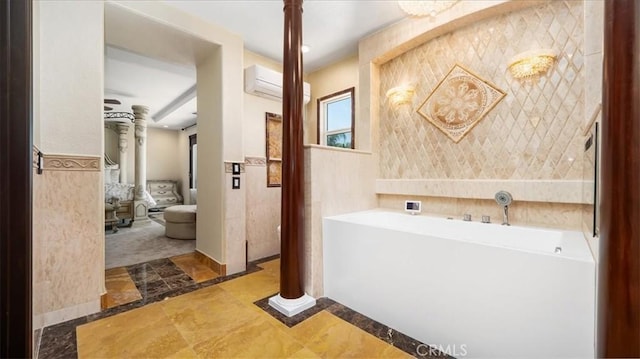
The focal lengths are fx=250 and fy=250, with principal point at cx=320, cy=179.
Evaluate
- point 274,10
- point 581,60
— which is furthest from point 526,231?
point 274,10

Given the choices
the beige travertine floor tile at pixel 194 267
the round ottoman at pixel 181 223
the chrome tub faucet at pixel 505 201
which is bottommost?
the beige travertine floor tile at pixel 194 267

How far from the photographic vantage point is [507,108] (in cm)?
215

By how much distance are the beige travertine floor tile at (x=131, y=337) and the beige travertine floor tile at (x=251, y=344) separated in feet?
0.57

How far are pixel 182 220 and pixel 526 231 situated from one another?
4.48 meters

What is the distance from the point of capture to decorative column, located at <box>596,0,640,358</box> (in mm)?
815

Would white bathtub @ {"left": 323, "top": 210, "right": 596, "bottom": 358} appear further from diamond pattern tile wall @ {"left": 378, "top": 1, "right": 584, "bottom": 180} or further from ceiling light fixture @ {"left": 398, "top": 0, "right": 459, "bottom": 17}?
ceiling light fixture @ {"left": 398, "top": 0, "right": 459, "bottom": 17}

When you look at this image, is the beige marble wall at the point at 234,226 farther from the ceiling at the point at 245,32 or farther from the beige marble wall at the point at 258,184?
the ceiling at the point at 245,32

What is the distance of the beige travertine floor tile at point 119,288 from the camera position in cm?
208

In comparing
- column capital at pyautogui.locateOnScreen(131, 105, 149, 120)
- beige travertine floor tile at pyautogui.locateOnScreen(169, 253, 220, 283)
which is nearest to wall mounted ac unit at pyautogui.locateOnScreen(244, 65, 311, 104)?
beige travertine floor tile at pyautogui.locateOnScreen(169, 253, 220, 283)

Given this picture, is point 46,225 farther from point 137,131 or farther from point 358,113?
point 137,131

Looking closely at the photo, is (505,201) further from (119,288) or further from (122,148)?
(122,148)

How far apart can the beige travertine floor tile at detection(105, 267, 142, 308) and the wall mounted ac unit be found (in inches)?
95.0

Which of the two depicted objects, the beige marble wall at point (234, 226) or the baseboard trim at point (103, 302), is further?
the beige marble wall at point (234, 226)

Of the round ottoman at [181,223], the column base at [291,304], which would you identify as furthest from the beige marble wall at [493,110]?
the round ottoman at [181,223]
